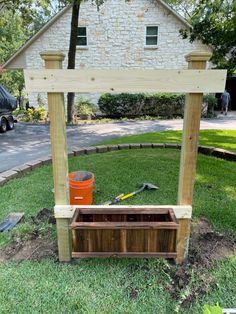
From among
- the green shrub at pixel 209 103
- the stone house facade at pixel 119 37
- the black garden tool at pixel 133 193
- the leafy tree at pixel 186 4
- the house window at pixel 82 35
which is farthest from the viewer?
the house window at pixel 82 35

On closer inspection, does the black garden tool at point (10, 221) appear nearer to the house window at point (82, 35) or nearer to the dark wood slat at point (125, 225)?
the dark wood slat at point (125, 225)

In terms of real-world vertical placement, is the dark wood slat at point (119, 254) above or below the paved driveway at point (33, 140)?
above

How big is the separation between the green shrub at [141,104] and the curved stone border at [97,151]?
7.79 meters

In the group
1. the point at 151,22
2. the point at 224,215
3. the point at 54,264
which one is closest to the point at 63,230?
the point at 54,264

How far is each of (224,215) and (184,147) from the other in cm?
147

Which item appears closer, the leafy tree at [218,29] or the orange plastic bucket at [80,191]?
the orange plastic bucket at [80,191]

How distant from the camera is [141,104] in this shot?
544 inches

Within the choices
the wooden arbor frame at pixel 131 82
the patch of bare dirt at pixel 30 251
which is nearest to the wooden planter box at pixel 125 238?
the patch of bare dirt at pixel 30 251

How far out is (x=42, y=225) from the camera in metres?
3.03

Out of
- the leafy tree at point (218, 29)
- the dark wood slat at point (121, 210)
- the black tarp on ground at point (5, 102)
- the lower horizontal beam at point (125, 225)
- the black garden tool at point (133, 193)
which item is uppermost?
the leafy tree at point (218, 29)

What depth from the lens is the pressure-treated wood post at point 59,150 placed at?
6.81 ft

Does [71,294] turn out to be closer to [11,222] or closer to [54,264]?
[54,264]

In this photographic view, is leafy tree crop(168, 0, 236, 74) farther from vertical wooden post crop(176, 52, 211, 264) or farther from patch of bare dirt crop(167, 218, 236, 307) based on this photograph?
patch of bare dirt crop(167, 218, 236, 307)

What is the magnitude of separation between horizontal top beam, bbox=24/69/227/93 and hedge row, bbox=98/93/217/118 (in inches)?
465
